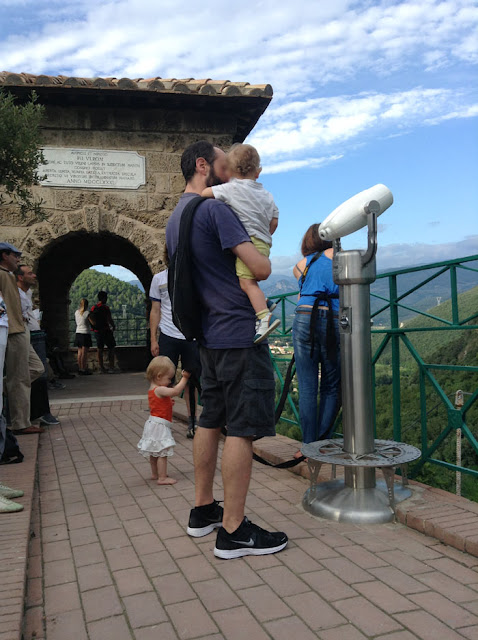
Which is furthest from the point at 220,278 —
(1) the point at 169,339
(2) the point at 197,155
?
(1) the point at 169,339

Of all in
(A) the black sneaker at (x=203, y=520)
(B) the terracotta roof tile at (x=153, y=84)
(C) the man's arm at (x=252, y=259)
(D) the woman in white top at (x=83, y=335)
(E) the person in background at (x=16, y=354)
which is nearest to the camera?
(C) the man's arm at (x=252, y=259)

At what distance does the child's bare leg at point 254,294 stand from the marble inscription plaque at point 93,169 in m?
7.10

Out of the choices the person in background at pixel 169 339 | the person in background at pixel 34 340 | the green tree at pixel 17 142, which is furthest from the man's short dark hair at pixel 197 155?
the person in background at pixel 34 340

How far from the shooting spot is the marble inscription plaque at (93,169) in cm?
934

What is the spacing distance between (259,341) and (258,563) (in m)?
1.00

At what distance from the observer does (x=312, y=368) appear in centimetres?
434

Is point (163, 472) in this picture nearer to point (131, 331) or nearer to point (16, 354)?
point (16, 354)

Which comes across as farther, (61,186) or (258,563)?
(61,186)

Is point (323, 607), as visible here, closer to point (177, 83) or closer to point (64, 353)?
point (177, 83)

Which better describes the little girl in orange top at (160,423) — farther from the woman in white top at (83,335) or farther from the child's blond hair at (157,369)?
the woman in white top at (83,335)

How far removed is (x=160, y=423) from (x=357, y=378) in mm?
1560

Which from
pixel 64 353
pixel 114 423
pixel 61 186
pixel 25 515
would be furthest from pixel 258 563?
pixel 64 353

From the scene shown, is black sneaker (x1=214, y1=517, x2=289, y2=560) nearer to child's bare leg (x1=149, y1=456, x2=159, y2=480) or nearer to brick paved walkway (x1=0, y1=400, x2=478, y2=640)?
brick paved walkway (x1=0, y1=400, x2=478, y2=640)

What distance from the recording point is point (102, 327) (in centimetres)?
1424
